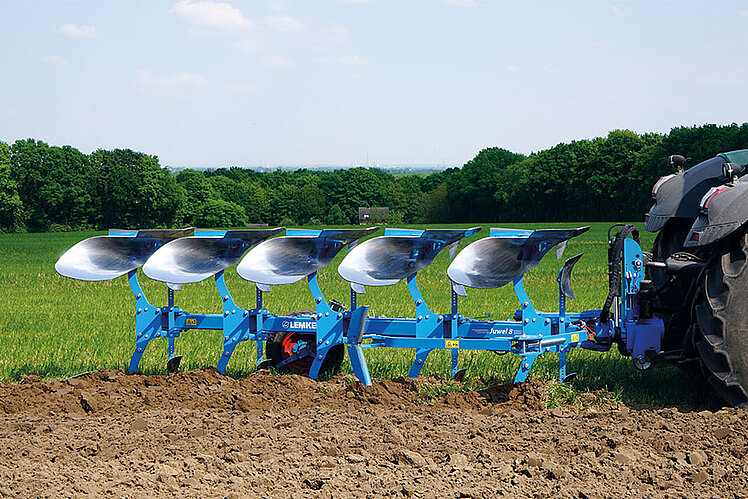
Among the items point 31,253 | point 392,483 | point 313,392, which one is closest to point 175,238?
point 313,392

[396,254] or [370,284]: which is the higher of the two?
[396,254]

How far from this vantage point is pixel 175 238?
779 cm

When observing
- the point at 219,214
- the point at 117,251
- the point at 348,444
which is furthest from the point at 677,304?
the point at 219,214

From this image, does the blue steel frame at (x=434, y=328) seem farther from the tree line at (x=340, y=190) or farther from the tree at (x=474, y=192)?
the tree at (x=474, y=192)

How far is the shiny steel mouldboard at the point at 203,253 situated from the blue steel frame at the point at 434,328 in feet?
0.73

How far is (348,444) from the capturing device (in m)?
4.98

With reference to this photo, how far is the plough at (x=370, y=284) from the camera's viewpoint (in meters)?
6.32

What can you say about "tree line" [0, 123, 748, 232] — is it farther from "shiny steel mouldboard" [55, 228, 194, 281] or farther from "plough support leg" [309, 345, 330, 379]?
"plough support leg" [309, 345, 330, 379]

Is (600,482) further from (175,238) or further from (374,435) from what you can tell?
(175,238)

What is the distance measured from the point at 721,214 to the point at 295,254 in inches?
137

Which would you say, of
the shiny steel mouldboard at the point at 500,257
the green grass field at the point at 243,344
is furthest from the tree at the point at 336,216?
the shiny steel mouldboard at the point at 500,257

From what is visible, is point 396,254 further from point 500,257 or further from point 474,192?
point 474,192

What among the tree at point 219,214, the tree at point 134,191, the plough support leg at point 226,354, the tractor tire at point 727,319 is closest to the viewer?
the tractor tire at point 727,319

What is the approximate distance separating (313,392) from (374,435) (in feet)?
4.45
